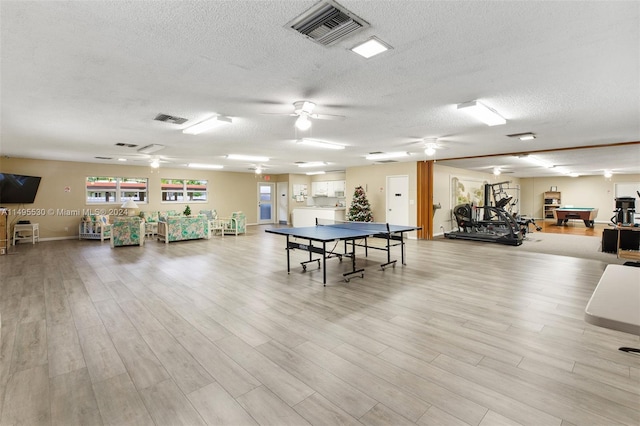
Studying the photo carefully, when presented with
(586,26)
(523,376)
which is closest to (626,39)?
(586,26)

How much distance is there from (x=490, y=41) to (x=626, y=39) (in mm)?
1002

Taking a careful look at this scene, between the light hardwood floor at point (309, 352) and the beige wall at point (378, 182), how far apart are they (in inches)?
210

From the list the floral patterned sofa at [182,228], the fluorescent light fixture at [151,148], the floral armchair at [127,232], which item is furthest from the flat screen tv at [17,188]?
the fluorescent light fixture at [151,148]

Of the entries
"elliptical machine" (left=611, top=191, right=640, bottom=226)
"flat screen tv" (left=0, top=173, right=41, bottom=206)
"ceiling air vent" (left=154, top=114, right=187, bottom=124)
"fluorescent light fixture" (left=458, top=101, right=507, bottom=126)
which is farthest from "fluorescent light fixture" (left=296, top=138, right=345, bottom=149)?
"flat screen tv" (left=0, top=173, right=41, bottom=206)

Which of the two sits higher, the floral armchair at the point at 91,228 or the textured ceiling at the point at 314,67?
the textured ceiling at the point at 314,67

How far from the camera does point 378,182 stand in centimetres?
1097

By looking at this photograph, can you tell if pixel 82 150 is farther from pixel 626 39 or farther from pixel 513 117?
pixel 626 39

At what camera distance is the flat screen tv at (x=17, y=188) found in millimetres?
8561

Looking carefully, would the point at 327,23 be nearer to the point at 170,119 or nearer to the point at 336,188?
the point at 170,119

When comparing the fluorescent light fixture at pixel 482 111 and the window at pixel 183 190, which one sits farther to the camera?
the window at pixel 183 190

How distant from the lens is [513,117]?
450 cm

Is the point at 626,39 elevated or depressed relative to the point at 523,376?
elevated

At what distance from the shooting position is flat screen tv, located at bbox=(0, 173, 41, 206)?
8561 mm

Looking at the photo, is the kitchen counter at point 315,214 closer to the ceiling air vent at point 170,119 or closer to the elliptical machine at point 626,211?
the ceiling air vent at point 170,119
